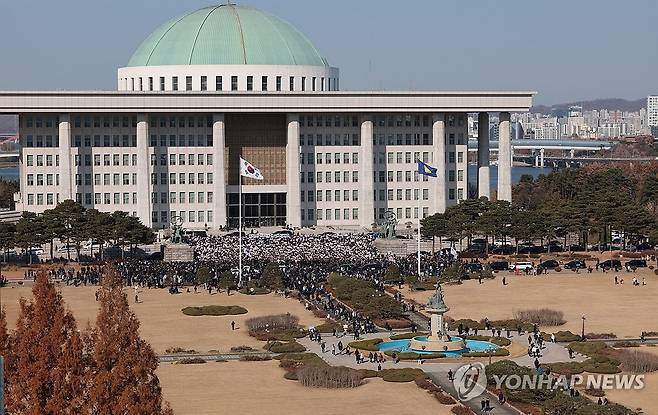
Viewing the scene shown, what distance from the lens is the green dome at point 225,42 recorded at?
5684 inches

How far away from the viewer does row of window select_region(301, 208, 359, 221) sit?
14375 cm

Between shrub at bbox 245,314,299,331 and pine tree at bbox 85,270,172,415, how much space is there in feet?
126

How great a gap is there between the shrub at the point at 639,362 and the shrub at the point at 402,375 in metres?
10.2

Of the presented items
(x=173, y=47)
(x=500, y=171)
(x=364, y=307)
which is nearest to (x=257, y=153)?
(x=173, y=47)

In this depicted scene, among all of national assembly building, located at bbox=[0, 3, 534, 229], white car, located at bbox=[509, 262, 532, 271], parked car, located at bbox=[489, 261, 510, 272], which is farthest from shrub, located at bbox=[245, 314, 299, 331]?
national assembly building, located at bbox=[0, 3, 534, 229]

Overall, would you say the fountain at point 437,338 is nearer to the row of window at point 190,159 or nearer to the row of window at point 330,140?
the row of window at point 330,140

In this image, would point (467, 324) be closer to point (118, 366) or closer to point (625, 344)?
point (625, 344)

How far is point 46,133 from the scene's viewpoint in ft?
456

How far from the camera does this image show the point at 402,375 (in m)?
62.8

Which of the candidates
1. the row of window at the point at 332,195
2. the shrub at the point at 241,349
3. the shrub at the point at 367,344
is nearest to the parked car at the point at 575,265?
the shrub at the point at 367,344

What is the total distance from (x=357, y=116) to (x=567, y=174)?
4294 centimetres

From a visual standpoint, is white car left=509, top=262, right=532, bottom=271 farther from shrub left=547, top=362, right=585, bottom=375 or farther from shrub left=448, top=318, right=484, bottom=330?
shrub left=547, top=362, right=585, bottom=375

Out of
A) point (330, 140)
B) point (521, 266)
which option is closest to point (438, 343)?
point (521, 266)

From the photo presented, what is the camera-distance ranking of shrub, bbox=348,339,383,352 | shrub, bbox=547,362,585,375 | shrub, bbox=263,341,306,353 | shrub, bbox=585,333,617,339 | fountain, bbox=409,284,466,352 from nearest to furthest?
shrub, bbox=547,362,585,375 → fountain, bbox=409,284,466,352 → shrub, bbox=263,341,306,353 → shrub, bbox=348,339,383,352 → shrub, bbox=585,333,617,339
